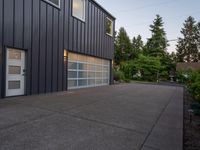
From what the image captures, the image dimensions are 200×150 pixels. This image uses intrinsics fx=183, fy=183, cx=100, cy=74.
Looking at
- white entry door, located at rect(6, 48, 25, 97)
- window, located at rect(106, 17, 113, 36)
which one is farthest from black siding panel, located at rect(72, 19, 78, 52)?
window, located at rect(106, 17, 113, 36)

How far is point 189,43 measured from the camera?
46.9 meters

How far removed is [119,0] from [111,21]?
12.3 feet

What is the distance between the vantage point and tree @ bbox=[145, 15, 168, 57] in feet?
112

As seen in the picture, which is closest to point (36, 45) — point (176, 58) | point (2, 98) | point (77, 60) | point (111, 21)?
point (2, 98)

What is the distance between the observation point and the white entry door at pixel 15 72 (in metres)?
6.82

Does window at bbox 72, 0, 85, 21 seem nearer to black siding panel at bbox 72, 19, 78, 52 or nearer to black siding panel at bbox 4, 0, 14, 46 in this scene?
black siding panel at bbox 72, 19, 78, 52

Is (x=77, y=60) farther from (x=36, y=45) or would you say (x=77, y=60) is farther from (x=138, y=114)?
(x=138, y=114)

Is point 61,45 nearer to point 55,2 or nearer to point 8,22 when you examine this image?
point 55,2

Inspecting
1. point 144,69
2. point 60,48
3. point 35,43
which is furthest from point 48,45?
point 144,69

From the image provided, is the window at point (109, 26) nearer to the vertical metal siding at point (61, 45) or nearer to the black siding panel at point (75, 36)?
the black siding panel at point (75, 36)

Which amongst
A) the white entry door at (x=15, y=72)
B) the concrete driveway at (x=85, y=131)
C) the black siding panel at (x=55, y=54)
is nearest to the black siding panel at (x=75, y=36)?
the black siding panel at (x=55, y=54)

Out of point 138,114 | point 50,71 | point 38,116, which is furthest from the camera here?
point 50,71

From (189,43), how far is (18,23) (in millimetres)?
48110

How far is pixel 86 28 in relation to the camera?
11609mm
